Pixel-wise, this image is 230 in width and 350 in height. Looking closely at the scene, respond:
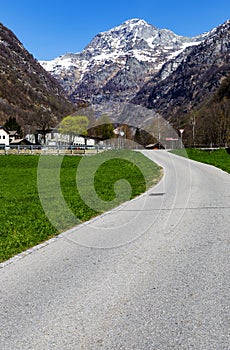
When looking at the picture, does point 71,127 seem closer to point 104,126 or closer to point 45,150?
point 45,150

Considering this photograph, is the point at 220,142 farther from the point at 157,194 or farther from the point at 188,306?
the point at 188,306

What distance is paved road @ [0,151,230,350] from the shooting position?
405 cm

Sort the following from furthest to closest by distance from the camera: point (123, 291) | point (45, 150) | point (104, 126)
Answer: point (45, 150) < point (104, 126) < point (123, 291)

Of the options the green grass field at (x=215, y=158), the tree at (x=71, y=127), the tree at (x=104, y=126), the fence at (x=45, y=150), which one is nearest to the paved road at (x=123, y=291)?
the tree at (x=104, y=126)

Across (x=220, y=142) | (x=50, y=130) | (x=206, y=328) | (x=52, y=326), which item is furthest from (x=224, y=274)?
(x=50, y=130)

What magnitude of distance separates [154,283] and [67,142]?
9346 cm

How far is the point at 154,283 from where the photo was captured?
549cm

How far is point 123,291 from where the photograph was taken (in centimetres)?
524

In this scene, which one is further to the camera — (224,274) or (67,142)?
(67,142)

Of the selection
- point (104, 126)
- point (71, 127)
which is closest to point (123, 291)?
point (104, 126)

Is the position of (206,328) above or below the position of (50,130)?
below

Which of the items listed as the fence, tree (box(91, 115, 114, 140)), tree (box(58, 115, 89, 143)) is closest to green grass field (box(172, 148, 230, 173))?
tree (box(91, 115, 114, 140))

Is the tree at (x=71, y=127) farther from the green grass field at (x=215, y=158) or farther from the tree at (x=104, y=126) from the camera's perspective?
the tree at (x=104, y=126)

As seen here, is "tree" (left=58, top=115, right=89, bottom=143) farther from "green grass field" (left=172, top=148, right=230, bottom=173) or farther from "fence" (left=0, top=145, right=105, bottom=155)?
"green grass field" (left=172, top=148, right=230, bottom=173)
